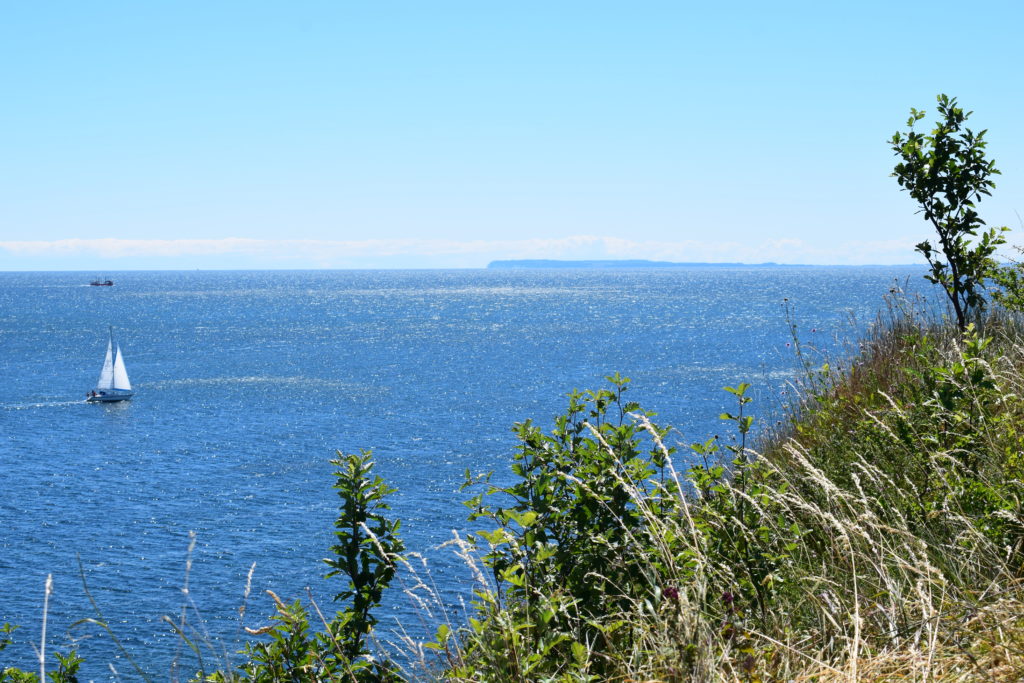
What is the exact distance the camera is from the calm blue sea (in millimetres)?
28094

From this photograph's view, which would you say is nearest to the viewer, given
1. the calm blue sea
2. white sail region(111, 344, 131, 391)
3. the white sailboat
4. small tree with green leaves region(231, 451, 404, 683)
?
small tree with green leaves region(231, 451, 404, 683)

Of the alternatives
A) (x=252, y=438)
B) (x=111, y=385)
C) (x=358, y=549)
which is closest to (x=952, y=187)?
(x=358, y=549)

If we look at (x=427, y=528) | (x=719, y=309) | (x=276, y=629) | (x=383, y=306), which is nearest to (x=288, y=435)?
(x=427, y=528)

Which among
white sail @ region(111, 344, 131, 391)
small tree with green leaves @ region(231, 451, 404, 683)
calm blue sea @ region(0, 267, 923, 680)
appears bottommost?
calm blue sea @ region(0, 267, 923, 680)

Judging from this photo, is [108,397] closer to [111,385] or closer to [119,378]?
[111,385]

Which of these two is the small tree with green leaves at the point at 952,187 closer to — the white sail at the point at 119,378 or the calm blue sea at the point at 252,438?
the calm blue sea at the point at 252,438

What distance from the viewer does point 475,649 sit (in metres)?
3.83

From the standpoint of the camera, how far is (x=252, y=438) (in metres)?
52.2

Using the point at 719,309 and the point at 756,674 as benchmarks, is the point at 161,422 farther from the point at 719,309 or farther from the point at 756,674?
the point at 719,309

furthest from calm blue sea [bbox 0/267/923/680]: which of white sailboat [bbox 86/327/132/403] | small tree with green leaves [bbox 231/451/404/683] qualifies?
white sailboat [bbox 86/327/132/403]

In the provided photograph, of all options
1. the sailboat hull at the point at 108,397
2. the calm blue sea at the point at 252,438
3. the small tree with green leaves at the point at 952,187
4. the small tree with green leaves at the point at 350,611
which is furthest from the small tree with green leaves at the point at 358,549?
the sailboat hull at the point at 108,397

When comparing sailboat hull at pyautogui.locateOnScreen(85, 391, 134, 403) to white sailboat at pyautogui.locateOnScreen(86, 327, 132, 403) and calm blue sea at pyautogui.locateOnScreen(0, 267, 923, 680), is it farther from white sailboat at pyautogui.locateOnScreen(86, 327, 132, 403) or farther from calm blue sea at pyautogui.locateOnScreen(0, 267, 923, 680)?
calm blue sea at pyautogui.locateOnScreen(0, 267, 923, 680)

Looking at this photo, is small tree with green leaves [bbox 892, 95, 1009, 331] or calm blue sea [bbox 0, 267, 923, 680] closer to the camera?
small tree with green leaves [bbox 892, 95, 1009, 331]

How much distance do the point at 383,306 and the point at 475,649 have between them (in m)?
189
